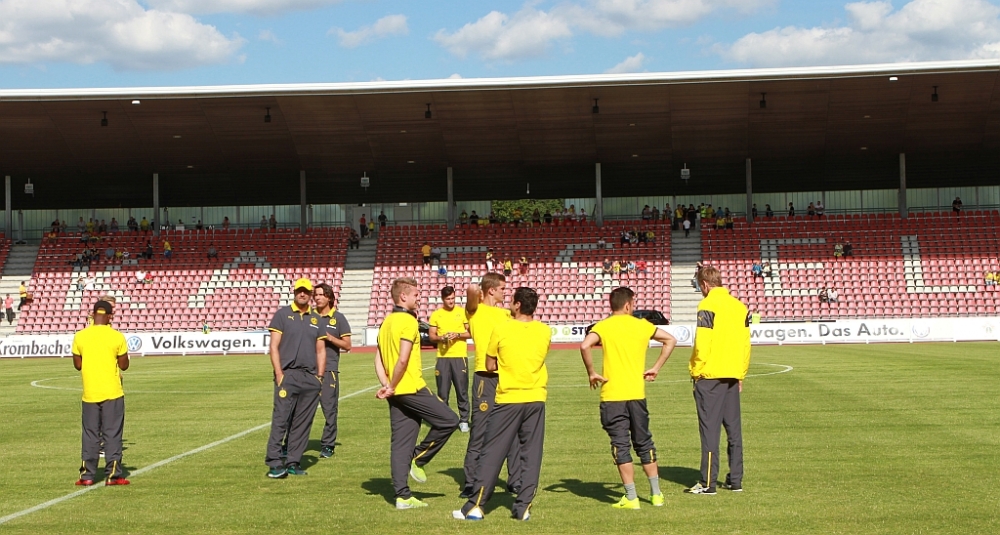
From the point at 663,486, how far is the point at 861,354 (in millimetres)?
23042

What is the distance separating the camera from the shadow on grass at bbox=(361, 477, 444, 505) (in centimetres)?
1038

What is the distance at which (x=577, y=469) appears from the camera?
38.9 ft

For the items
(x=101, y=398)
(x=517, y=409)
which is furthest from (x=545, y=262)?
(x=517, y=409)

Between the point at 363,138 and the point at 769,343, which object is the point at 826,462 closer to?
the point at 769,343

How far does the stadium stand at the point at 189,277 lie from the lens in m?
47.2

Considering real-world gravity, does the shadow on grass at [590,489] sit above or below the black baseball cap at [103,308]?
below

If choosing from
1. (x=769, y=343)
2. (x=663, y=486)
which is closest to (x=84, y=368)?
(x=663, y=486)

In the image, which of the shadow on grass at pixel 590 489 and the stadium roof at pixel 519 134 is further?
the stadium roof at pixel 519 134

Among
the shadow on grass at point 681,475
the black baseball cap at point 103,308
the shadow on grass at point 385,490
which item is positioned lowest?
the shadow on grass at point 681,475

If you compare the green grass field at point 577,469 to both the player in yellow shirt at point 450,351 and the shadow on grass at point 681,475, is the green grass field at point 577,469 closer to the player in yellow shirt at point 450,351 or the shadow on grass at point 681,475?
the shadow on grass at point 681,475

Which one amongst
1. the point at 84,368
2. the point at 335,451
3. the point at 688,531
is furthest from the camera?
the point at 335,451

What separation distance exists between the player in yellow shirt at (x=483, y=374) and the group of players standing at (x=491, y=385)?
0.05 ft

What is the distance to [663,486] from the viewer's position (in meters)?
10.7

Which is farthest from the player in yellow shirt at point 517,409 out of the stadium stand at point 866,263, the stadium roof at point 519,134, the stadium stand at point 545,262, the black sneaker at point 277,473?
the stadium stand at point 866,263
